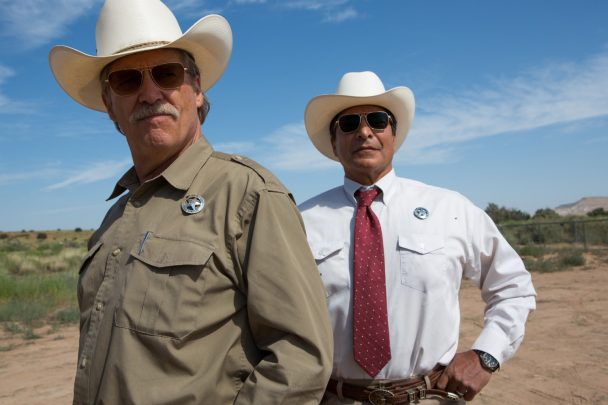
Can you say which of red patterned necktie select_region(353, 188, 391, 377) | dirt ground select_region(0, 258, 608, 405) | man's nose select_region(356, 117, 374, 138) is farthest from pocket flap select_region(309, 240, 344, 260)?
dirt ground select_region(0, 258, 608, 405)

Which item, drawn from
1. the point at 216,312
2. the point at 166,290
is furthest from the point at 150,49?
the point at 216,312

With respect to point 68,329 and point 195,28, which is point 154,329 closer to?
point 195,28

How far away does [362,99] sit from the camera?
12.2 feet

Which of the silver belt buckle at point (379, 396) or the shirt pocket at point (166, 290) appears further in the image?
the silver belt buckle at point (379, 396)

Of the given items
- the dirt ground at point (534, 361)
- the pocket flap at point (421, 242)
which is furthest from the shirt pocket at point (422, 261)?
the dirt ground at point (534, 361)

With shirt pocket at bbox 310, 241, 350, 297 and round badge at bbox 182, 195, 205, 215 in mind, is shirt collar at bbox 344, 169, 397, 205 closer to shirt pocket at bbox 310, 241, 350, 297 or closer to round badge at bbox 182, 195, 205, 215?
shirt pocket at bbox 310, 241, 350, 297

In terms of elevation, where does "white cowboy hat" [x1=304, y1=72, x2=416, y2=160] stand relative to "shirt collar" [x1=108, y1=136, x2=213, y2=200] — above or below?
above

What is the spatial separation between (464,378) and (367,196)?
1.12 metres

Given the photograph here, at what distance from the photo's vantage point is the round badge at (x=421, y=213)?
10.8 feet

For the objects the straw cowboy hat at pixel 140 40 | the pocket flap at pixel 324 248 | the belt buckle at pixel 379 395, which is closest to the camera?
the straw cowboy hat at pixel 140 40

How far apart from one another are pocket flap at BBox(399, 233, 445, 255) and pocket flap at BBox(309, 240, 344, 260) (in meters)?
0.35

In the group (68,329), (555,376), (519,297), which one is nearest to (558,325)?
(555,376)

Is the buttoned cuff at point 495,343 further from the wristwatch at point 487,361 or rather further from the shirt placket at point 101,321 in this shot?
the shirt placket at point 101,321

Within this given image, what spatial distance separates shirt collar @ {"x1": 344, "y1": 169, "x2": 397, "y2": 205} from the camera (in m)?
3.42
